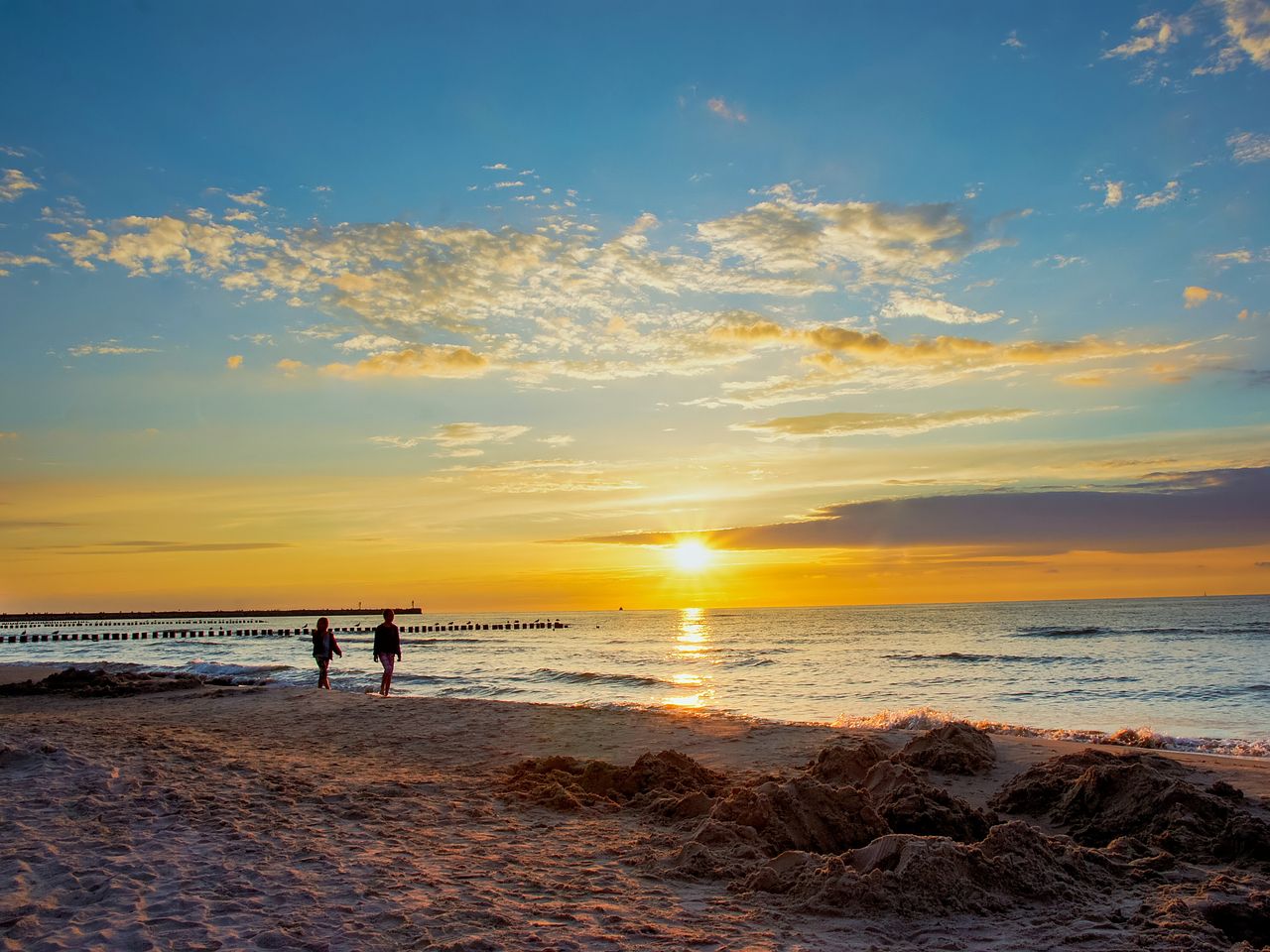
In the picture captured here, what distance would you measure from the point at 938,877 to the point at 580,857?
9.11ft

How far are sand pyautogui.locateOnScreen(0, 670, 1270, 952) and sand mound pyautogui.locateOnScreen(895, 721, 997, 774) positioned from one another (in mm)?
103

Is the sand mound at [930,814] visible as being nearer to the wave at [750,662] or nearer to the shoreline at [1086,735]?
the shoreline at [1086,735]

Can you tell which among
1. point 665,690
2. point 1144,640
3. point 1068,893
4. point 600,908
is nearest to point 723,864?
point 600,908

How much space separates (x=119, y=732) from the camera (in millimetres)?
12797

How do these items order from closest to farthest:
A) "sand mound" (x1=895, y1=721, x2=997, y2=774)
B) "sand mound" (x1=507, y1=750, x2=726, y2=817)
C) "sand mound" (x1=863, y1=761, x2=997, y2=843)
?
"sand mound" (x1=863, y1=761, x2=997, y2=843), "sand mound" (x1=507, y1=750, x2=726, y2=817), "sand mound" (x1=895, y1=721, x2=997, y2=774)

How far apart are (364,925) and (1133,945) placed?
4.43 m

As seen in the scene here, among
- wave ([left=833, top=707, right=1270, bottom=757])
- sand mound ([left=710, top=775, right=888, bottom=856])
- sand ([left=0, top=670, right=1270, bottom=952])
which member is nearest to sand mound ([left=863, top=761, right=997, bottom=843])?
sand ([left=0, top=670, right=1270, bottom=952])

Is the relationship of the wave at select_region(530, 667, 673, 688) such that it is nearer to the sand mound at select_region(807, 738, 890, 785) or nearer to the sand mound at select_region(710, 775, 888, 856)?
the sand mound at select_region(807, 738, 890, 785)

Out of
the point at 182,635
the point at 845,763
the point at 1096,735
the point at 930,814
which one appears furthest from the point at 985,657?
the point at 182,635

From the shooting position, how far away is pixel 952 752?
10961 mm

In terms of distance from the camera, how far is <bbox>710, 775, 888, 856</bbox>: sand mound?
7.03 metres

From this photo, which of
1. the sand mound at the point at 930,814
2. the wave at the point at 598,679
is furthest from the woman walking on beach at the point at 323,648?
the sand mound at the point at 930,814

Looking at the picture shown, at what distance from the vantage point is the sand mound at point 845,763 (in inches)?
373

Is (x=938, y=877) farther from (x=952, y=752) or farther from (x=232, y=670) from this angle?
(x=232, y=670)
